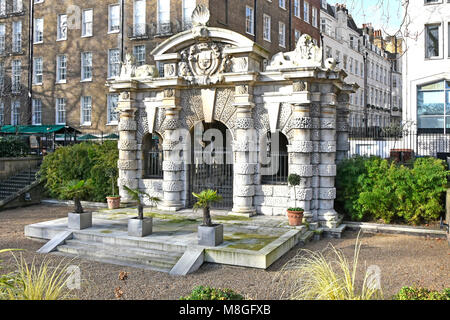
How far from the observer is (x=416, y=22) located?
78.2ft

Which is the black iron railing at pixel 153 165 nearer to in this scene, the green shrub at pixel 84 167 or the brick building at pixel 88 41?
the green shrub at pixel 84 167

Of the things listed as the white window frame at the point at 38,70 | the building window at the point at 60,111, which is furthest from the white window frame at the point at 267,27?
the white window frame at the point at 38,70

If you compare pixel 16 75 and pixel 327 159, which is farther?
pixel 16 75

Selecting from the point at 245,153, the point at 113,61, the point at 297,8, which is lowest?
the point at 245,153

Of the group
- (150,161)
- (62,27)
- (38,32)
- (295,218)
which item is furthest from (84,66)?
(295,218)

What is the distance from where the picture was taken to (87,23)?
31031 millimetres

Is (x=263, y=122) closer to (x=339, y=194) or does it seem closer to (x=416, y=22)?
(x=339, y=194)

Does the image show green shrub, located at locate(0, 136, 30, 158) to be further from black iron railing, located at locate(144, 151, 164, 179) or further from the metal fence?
the metal fence

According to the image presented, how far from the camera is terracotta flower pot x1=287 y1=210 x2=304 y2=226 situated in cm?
1211

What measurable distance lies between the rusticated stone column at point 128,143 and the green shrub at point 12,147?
911 cm

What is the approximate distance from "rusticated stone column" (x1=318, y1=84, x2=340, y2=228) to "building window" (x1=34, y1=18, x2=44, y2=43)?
27.8 metres

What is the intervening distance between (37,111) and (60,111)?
256 centimetres

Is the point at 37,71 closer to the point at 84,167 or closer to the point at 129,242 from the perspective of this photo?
the point at 84,167
